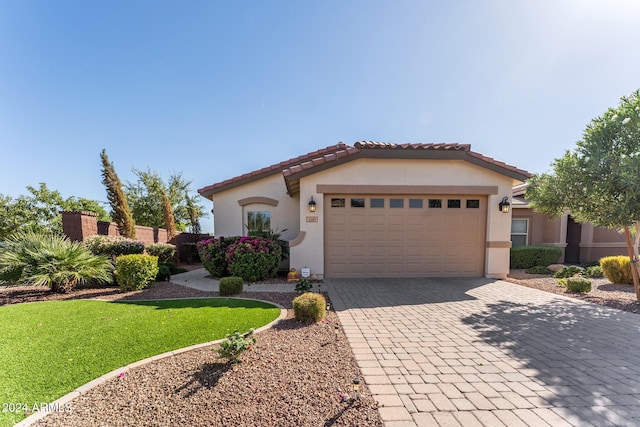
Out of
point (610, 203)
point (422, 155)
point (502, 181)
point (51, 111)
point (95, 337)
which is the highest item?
point (51, 111)

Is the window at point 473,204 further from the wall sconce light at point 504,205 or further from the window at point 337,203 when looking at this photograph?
the window at point 337,203

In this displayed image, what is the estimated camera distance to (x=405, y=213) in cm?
859

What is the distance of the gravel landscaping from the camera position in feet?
7.31

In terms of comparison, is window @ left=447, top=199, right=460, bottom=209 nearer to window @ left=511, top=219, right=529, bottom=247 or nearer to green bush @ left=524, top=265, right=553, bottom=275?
green bush @ left=524, top=265, right=553, bottom=275

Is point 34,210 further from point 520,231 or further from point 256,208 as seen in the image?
point 520,231

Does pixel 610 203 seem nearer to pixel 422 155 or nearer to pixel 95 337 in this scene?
pixel 422 155

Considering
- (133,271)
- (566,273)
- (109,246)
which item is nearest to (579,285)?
(566,273)

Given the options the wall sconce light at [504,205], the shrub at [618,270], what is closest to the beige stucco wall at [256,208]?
the wall sconce light at [504,205]

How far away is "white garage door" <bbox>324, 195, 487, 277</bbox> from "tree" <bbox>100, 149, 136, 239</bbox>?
36.6 feet

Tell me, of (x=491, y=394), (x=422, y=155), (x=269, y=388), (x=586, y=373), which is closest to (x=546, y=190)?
(x=422, y=155)

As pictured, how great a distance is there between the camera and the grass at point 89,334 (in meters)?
2.79

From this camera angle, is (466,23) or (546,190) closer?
(546,190)

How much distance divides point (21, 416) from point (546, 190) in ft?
33.5

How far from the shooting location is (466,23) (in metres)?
7.65
